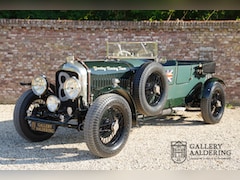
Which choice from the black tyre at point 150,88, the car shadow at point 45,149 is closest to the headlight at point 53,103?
the car shadow at point 45,149

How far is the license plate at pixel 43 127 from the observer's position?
5.40 m

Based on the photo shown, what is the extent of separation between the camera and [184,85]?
7.05m

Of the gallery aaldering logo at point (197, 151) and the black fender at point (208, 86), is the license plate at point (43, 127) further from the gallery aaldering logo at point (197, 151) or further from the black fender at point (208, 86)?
the black fender at point (208, 86)

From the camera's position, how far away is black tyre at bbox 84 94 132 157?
492 cm

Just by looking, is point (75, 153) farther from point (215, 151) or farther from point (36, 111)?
point (215, 151)

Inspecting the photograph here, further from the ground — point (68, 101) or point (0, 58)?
point (0, 58)

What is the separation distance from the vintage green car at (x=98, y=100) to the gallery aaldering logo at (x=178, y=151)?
52 cm

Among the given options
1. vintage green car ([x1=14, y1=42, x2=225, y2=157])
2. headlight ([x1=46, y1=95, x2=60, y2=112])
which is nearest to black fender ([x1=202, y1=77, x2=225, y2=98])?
vintage green car ([x1=14, y1=42, x2=225, y2=157])

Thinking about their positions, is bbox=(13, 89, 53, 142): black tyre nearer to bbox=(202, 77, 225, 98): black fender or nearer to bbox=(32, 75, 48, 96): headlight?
bbox=(32, 75, 48, 96): headlight

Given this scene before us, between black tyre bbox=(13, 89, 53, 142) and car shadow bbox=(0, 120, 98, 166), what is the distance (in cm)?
11

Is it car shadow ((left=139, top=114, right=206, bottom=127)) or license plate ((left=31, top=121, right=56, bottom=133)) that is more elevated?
license plate ((left=31, top=121, right=56, bottom=133))

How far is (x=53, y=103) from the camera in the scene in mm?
5582

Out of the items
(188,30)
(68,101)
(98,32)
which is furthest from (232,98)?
(68,101)
